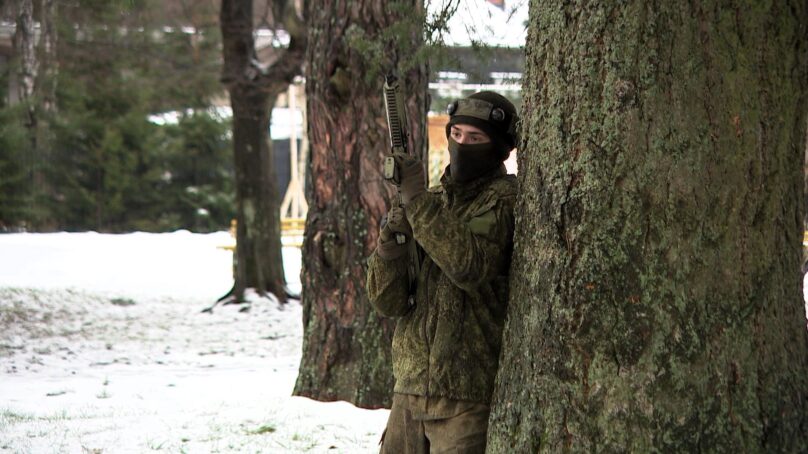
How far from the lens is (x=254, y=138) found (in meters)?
13.3

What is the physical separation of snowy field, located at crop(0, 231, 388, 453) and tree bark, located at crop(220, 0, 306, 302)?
45 cm

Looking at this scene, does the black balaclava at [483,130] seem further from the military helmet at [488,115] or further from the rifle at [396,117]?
the rifle at [396,117]

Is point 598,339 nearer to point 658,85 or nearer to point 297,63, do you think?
point 658,85

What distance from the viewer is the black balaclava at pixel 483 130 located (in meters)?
3.08

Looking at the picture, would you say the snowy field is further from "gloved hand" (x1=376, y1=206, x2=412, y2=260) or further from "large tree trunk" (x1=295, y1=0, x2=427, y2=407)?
"gloved hand" (x1=376, y1=206, x2=412, y2=260)

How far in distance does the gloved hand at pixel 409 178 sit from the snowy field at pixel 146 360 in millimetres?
2584

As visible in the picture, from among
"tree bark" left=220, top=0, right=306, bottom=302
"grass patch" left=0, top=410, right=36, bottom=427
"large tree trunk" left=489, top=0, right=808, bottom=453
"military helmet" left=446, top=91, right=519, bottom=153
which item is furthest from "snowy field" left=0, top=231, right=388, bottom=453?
"large tree trunk" left=489, top=0, right=808, bottom=453

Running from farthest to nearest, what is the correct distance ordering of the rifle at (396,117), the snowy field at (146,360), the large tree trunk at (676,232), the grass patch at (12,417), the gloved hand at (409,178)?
the grass patch at (12,417), the snowy field at (146,360), the rifle at (396,117), the gloved hand at (409,178), the large tree trunk at (676,232)

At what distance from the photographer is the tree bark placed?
511 inches

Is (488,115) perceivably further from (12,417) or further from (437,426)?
(12,417)

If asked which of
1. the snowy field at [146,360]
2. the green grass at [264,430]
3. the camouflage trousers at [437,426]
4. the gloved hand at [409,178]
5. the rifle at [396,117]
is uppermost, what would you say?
the rifle at [396,117]

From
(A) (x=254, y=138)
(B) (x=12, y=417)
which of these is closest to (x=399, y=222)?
(B) (x=12, y=417)

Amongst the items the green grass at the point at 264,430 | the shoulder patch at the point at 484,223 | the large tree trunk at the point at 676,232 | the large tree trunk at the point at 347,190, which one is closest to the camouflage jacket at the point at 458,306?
the shoulder patch at the point at 484,223

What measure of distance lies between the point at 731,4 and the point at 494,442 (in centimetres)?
136
